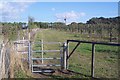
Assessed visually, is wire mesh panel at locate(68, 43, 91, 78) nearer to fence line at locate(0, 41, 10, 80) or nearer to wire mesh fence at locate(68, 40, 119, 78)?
wire mesh fence at locate(68, 40, 119, 78)

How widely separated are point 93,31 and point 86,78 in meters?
77.7

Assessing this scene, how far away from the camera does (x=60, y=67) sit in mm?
12055

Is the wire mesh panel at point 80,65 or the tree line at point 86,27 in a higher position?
the tree line at point 86,27

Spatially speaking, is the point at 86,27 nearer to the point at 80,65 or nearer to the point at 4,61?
the point at 80,65

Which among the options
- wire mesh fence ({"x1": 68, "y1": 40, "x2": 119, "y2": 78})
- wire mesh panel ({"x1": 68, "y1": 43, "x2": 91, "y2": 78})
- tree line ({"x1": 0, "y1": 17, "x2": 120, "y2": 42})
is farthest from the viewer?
tree line ({"x1": 0, "y1": 17, "x2": 120, "y2": 42})

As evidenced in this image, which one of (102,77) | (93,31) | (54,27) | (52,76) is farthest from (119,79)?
(54,27)

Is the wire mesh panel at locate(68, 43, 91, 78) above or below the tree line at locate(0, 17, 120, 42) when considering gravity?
below

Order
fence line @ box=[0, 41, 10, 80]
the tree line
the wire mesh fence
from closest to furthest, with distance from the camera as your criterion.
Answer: fence line @ box=[0, 41, 10, 80]
the wire mesh fence
the tree line

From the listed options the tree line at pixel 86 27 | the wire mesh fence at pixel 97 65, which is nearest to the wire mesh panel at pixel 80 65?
the wire mesh fence at pixel 97 65

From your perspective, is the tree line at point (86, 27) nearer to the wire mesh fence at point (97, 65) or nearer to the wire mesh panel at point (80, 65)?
Result: the wire mesh fence at point (97, 65)

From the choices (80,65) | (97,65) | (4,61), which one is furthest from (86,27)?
(4,61)

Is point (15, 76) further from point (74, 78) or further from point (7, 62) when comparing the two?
point (74, 78)

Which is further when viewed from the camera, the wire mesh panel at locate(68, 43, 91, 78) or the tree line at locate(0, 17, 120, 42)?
the tree line at locate(0, 17, 120, 42)

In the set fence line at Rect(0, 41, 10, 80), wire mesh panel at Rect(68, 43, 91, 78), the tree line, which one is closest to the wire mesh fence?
wire mesh panel at Rect(68, 43, 91, 78)
